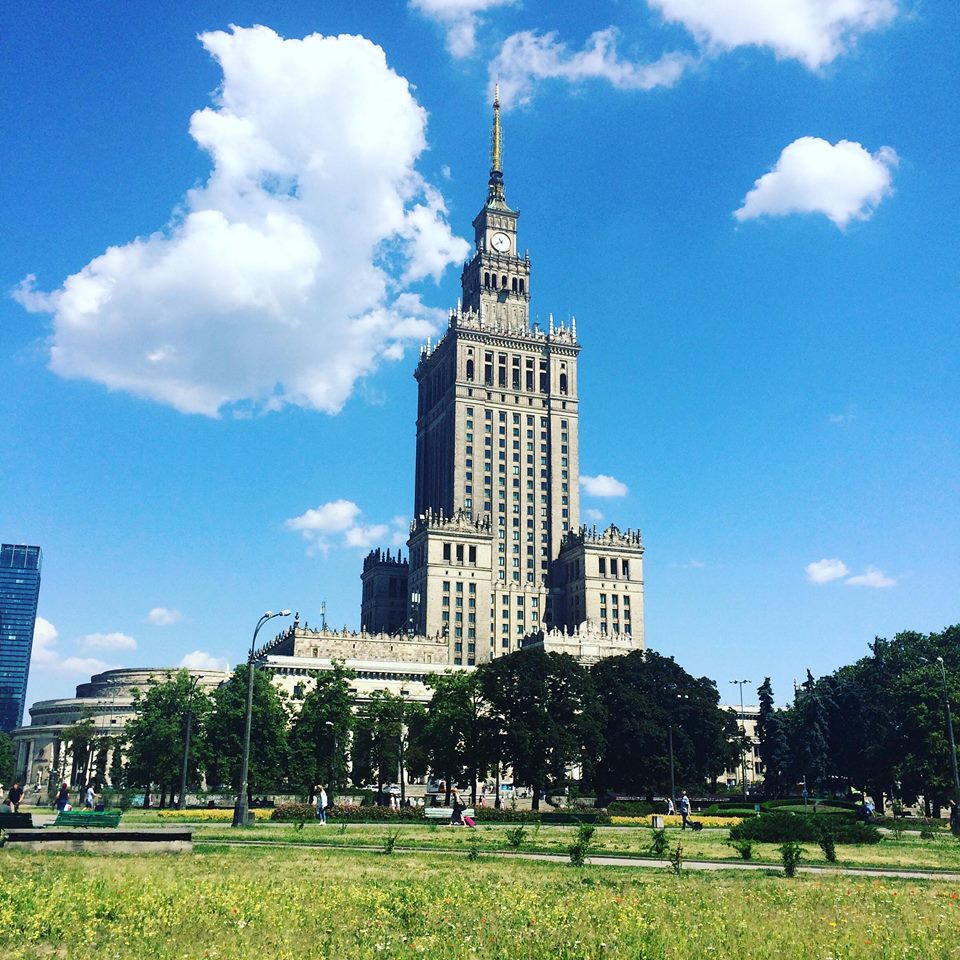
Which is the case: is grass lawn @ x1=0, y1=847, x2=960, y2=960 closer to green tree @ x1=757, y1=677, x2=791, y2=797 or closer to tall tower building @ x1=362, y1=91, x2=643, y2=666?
green tree @ x1=757, y1=677, x2=791, y2=797

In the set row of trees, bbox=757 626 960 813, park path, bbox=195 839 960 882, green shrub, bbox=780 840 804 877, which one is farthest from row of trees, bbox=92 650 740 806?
green shrub, bbox=780 840 804 877

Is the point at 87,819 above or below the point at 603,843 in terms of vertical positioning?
above

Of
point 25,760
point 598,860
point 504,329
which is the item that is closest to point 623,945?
point 598,860

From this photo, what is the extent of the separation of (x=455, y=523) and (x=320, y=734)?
90371 millimetres

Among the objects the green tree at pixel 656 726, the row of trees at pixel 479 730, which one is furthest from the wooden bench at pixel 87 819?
the green tree at pixel 656 726

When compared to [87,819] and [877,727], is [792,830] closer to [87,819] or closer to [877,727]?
[87,819]

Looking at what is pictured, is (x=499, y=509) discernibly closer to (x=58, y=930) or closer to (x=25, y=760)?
(x=25, y=760)

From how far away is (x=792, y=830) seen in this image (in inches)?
1650

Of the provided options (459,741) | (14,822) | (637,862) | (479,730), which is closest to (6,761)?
(459,741)

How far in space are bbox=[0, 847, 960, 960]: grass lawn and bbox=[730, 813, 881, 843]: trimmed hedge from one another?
16.0 meters

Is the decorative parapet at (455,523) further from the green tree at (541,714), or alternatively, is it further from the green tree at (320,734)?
the green tree at (320,734)

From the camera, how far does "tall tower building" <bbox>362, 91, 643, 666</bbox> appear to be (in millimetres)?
169250

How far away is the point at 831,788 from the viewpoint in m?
106

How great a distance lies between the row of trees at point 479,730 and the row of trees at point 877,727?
1533cm
